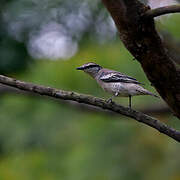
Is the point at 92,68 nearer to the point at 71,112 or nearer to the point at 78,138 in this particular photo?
the point at 78,138

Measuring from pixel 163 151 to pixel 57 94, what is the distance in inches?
127

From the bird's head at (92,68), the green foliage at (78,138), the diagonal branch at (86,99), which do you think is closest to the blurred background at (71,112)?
the green foliage at (78,138)

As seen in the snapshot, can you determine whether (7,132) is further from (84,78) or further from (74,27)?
(74,27)

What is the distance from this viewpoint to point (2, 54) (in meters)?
8.24

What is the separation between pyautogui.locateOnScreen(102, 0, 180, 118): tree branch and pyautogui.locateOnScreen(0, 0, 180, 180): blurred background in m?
2.14

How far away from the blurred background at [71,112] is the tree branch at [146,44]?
2.14 meters

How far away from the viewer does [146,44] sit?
2.88 meters

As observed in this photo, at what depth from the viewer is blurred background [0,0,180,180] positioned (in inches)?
240

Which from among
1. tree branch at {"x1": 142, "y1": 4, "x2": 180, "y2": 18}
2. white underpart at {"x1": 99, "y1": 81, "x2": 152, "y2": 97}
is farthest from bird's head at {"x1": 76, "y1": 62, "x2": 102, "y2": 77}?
tree branch at {"x1": 142, "y1": 4, "x2": 180, "y2": 18}

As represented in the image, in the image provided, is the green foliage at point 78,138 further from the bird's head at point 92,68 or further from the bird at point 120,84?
the bird at point 120,84

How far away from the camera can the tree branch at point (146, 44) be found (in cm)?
277

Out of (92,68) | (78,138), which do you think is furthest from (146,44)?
(78,138)

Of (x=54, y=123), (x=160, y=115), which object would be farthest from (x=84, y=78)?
(x=160, y=115)

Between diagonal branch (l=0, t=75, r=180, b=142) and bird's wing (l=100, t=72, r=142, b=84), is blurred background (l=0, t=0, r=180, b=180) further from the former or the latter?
diagonal branch (l=0, t=75, r=180, b=142)
